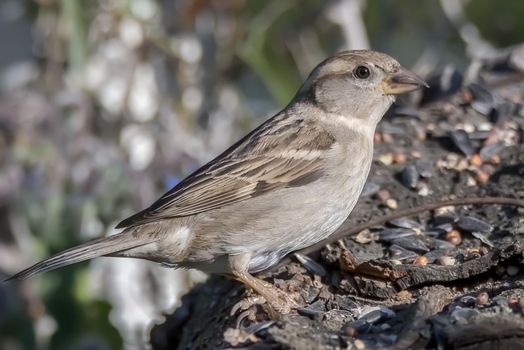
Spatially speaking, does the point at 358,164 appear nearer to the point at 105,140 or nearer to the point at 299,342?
the point at 299,342

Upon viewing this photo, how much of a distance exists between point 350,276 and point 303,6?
11.6 ft

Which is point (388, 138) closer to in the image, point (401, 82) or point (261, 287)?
point (401, 82)

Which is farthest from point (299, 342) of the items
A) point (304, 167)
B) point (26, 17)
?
point (26, 17)

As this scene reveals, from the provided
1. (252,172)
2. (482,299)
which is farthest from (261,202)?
(482,299)

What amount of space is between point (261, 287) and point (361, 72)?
1270mm

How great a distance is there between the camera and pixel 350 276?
12.9 ft

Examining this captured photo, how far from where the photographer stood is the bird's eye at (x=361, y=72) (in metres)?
4.76

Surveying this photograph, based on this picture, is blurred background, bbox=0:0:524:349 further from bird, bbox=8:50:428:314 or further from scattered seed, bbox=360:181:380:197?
scattered seed, bbox=360:181:380:197

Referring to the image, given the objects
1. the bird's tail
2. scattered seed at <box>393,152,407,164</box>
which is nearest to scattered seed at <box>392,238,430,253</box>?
scattered seed at <box>393,152,407,164</box>

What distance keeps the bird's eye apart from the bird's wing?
11.8 inches

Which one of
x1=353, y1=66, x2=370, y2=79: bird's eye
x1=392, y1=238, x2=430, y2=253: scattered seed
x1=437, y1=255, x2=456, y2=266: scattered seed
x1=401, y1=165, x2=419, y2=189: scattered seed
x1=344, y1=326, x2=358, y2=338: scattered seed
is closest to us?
x1=344, y1=326, x2=358, y2=338: scattered seed

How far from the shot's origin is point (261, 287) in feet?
12.9

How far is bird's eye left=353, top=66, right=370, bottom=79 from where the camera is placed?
476 centimetres

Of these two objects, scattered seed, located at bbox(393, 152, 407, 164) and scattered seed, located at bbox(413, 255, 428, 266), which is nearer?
scattered seed, located at bbox(413, 255, 428, 266)
